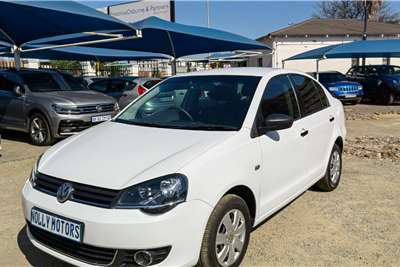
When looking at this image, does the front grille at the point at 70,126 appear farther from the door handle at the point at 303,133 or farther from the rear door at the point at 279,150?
the door handle at the point at 303,133

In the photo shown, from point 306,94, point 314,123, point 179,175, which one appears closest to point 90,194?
point 179,175

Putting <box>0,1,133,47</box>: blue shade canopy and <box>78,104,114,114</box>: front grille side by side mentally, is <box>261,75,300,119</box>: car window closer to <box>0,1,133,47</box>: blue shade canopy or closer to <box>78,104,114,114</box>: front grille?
<box>78,104,114,114</box>: front grille

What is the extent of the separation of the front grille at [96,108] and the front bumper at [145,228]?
19.9 ft

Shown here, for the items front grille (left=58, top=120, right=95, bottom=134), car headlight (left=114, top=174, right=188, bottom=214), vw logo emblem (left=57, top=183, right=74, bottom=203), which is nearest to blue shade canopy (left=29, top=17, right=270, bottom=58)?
front grille (left=58, top=120, right=95, bottom=134)

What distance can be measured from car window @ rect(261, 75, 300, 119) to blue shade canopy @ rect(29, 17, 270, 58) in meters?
7.31

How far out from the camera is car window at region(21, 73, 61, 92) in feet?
31.2

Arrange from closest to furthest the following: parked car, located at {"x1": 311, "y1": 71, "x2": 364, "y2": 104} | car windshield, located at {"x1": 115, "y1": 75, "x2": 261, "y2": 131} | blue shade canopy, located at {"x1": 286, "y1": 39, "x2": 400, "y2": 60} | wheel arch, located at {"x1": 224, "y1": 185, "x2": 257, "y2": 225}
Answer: wheel arch, located at {"x1": 224, "y1": 185, "x2": 257, "y2": 225} → car windshield, located at {"x1": 115, "y1": 75, "x2": 261, "y2": 131} → parked car, located at {"x1": 311, "y1": 71, "x2": 364, "y2": 104} → blue shade canopy, located at {"x1": 286, "y1": 39, "x2": 400, "y2": 60}

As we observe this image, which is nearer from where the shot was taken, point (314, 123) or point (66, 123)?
point (314, 123)

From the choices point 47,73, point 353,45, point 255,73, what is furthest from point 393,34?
point 255,73

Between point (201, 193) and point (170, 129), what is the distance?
98 centimetres

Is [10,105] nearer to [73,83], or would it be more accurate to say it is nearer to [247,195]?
[73,83]

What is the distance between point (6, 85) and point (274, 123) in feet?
26.5

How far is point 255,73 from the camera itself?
432cm

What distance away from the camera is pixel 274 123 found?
3699mm
